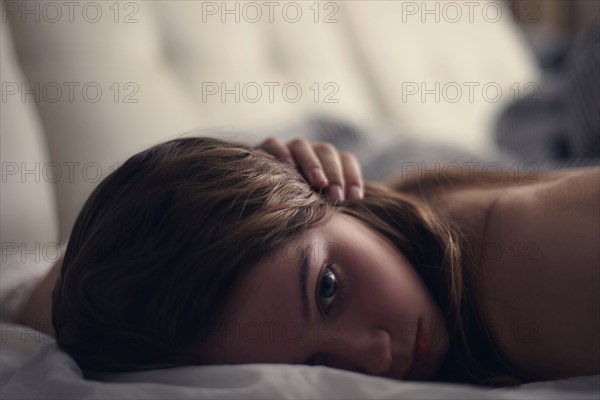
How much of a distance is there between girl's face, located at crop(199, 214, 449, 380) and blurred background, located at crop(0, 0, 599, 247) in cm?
36

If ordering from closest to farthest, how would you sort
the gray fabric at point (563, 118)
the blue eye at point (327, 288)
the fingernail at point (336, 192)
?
the blue eye at point (327, 288)
the fingernail at point (336, 192)
the gray fabric at point (563, 118)

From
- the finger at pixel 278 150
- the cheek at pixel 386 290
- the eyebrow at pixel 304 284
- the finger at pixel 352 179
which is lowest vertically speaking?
the cheek at pixel 386 290

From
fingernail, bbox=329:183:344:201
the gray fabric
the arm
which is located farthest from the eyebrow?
the gray fabric

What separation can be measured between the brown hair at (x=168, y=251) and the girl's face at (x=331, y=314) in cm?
2

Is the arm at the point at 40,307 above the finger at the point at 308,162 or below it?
below

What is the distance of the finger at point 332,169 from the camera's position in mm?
647

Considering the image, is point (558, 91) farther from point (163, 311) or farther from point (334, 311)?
point (163, 311)

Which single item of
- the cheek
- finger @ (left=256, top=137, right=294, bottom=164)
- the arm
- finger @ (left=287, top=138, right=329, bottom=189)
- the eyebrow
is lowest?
the arm

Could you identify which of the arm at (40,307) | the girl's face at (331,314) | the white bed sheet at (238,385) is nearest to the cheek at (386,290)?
the girl's face at (331,314)

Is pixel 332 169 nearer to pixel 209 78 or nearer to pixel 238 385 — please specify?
pixel 238 385

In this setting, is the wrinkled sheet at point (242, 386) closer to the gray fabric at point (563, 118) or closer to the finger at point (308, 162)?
the finger at point (308, 162)

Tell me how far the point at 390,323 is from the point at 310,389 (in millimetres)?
140

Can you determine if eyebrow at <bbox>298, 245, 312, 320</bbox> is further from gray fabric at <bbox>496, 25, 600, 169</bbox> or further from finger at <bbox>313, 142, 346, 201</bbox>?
gray fabric at <bbox>496, 25, 600, 169</bbox>

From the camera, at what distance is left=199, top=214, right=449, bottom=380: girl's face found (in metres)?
0.49
